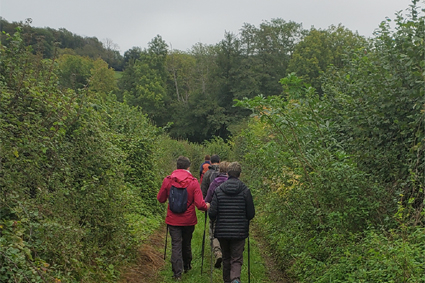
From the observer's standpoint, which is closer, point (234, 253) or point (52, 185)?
point (52, 185)

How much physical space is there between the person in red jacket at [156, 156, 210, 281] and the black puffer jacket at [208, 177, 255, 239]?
578 millimetres

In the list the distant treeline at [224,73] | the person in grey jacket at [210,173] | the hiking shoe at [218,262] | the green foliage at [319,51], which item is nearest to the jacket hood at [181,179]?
the hiking shoe at [218,262]

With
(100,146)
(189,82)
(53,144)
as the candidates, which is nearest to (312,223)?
(100,146)

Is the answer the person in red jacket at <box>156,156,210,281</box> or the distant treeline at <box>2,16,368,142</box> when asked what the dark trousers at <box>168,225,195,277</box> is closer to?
the person in red jacket at <box>156,156,210,281</box>

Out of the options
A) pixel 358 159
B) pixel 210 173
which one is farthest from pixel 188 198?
pixel 358 159

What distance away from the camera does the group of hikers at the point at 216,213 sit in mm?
6418

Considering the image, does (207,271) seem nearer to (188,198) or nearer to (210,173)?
(188,198)

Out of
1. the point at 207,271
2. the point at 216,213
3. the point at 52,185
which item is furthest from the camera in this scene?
the point at 207,271

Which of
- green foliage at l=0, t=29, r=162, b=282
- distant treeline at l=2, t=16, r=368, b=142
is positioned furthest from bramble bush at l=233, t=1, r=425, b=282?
distant treeline at l=2, t=16, r=368, b=142

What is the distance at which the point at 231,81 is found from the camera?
53375mm

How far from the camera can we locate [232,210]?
642 centimetres

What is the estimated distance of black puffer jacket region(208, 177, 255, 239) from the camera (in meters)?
6.39

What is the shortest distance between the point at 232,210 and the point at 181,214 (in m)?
1.14

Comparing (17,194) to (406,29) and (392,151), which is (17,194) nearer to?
(392,151)
